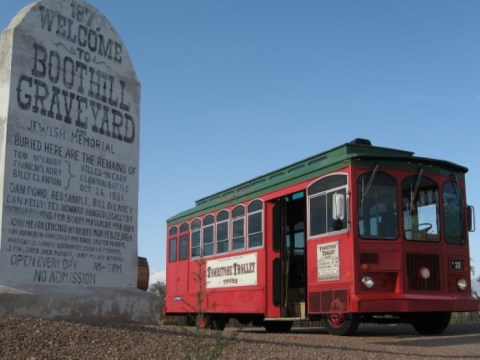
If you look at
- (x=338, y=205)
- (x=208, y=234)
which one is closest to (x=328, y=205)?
(x=338, y=205)

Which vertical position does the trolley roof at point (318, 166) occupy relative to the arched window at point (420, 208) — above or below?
above

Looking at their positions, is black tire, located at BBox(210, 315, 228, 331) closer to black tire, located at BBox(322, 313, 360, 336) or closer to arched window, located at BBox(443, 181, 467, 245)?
black tire, located at BBox(322, 313, 360, 336)

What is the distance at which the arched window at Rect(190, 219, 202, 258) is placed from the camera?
1673 centimetres

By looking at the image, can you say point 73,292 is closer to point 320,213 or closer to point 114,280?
point 114,280

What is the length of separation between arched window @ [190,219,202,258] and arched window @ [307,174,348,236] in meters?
5.03

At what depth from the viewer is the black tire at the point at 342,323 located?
37.2ft

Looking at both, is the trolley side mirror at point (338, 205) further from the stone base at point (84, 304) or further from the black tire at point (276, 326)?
the black tire at point (276, 326)

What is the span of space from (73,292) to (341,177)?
227 inches

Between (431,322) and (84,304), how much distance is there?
7685mm

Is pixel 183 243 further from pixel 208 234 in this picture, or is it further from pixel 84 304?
pixel 84 304

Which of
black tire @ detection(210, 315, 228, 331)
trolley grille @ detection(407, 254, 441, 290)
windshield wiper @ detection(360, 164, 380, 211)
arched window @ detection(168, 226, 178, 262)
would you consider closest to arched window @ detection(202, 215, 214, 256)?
black tire @ detection(210, 315, 228, 331)

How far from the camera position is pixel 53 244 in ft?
24.6

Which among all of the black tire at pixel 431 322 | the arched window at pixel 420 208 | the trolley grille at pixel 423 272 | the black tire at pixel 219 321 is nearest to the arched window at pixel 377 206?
the arched window at pixel 420 208

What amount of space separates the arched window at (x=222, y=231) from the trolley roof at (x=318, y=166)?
243 millimetres
